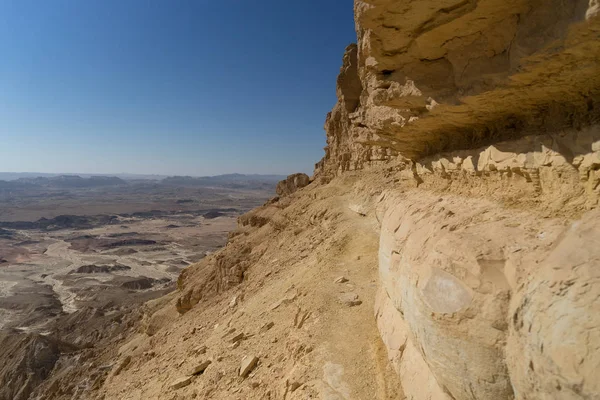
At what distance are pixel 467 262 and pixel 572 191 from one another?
3.27ft

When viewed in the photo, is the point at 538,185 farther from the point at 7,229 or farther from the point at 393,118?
the point at 7,229

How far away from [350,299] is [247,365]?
7.44 feet

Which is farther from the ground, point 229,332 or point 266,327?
point 266,327

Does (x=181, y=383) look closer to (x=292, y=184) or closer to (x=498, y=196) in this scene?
(x=498, y=196)

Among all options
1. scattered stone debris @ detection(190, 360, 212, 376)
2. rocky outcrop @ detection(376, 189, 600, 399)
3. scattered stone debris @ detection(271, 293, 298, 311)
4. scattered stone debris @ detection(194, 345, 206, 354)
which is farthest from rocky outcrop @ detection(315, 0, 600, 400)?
scattered stone debris @ detection(194, 345, 206, 354)

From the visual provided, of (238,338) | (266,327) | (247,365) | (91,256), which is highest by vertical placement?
(266,327)

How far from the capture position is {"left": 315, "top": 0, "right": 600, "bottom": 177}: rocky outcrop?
9.04ft

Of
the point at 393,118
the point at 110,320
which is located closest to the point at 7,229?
the point at 110,320

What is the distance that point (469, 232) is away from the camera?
3.49 m

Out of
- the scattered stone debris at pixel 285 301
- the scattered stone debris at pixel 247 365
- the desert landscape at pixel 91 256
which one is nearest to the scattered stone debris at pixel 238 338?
the scattered stone debris at pixel 285 301

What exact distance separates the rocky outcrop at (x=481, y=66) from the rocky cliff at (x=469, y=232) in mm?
15

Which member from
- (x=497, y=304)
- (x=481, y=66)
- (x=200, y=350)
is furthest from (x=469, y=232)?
(x=200, y=350)

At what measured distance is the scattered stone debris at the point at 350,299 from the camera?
272 inches

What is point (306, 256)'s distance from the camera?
1236 centimetres
